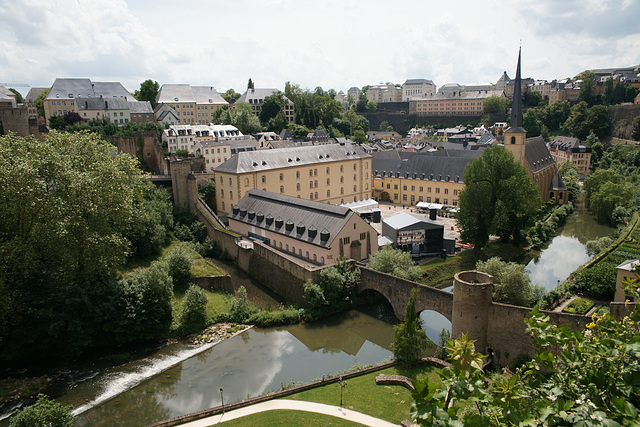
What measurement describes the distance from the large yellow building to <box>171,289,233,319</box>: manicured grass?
615 inches

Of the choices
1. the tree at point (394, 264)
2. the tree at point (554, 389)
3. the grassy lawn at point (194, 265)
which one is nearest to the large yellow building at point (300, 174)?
the grassy lawn at point (194, 265)

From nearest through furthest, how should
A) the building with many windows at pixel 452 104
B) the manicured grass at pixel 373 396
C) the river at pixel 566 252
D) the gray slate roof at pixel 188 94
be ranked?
the manicured grass at pixel 373 396
the river at pixel 566 252
the gray slate roof at pixel 188 94
the building with many windows at pixel 452 104

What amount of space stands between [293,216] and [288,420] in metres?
19.1

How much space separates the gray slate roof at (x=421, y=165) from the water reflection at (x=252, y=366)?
29.3m

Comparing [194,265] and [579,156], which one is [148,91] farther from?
[579,156]

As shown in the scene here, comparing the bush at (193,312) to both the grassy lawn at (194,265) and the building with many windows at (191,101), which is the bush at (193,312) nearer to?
the grassy lawn at (194,265)

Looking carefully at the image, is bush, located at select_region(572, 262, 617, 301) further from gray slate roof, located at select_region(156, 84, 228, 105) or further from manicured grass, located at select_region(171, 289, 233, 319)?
gray slate roof, located at select_region(156, 84, 228, 105)

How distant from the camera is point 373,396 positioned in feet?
60.2

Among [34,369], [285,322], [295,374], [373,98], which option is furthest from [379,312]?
[373,98]

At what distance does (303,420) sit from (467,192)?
82.1 ft

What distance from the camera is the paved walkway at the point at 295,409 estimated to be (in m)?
16.7

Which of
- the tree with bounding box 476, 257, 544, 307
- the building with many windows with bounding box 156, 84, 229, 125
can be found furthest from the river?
the building with many windows with bounding box 156, 84, 229, 125

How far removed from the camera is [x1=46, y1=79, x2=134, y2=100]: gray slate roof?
209 feet

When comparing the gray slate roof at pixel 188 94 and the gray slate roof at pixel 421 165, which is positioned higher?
the gray slate roof at pixel 188 94
